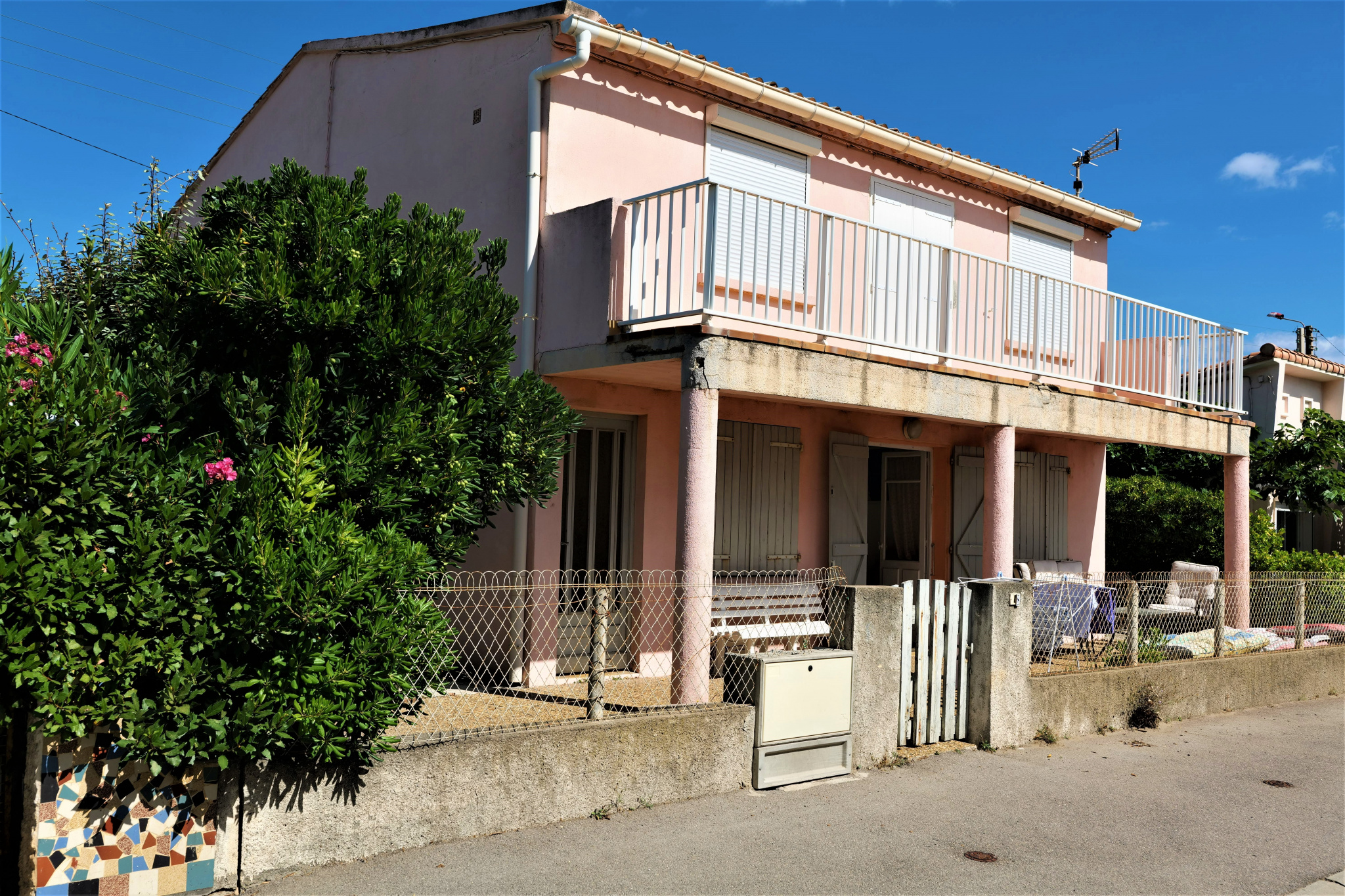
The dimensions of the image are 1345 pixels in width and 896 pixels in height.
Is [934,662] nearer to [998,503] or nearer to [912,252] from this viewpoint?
[998,503]

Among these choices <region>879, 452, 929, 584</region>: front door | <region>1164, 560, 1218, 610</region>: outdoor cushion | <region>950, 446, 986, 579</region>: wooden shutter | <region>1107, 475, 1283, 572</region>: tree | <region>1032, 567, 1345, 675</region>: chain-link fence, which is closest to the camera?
<region>1032, 567, 1345, 675</region>: chain-link fence

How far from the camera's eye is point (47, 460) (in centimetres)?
402

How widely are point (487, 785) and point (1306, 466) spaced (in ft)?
49.0

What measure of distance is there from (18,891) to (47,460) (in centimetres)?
170

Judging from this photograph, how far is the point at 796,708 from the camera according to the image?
654 cm

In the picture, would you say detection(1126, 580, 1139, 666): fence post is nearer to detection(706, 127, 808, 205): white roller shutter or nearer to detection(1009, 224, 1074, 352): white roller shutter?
detection(1009, 224, 1074, 352): white roller shutter

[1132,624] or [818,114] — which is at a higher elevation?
[818,114]

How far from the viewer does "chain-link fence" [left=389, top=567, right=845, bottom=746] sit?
6.75m

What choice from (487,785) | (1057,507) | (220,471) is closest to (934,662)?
(487,785)

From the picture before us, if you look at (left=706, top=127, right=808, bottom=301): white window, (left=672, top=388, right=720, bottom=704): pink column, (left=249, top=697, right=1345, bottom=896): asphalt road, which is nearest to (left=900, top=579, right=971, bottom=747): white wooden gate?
(left=249, top=697, right=1345, bottom=896): asphalt road

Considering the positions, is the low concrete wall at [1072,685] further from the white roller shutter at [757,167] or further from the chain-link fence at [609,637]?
the white roller shutter at [757,167]

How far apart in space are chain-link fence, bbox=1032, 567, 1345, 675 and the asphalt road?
1.60m

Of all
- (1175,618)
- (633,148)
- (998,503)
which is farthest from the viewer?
(1175,618)

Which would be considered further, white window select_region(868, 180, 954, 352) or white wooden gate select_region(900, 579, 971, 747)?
white window select_region(868, 180, 954, 352)
